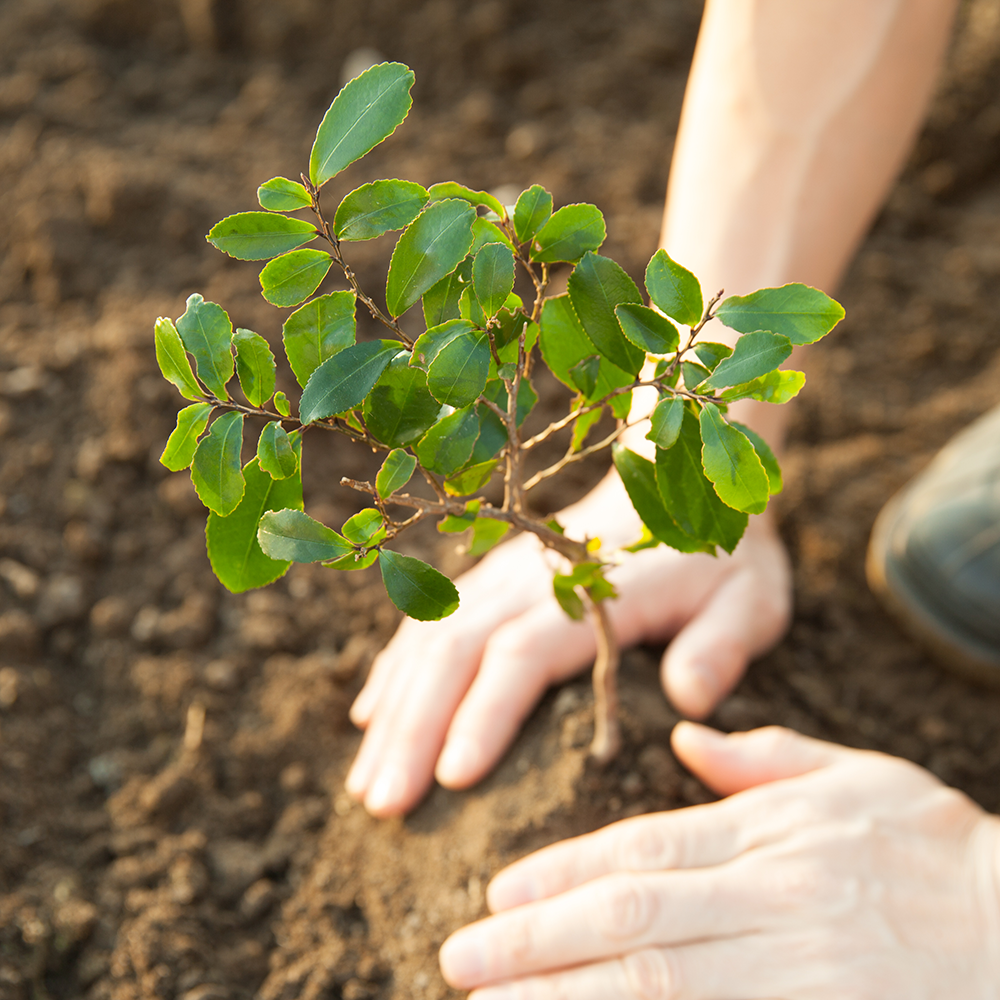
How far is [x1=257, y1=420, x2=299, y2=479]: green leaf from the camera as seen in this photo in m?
0.74

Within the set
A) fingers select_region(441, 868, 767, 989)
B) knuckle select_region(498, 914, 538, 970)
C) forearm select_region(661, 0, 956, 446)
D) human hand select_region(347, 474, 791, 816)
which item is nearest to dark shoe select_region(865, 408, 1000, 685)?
human hand select_region(347, 474, 791, 816)

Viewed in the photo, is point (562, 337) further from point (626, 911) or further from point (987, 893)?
point (987, 893)

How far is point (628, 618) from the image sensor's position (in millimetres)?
1607

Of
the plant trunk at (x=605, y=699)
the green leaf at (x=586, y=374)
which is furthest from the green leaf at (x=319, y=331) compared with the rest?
the plant trunk at (x=605, y=699)

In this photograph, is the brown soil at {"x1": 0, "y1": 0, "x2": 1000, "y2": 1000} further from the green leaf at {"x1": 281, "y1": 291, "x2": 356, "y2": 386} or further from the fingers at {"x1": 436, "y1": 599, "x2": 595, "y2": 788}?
the green leaf at {"x1": 281, "y1": 291, "x2": 356, "y2": 386}

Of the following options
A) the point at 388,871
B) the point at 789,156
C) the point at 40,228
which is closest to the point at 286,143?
the point at 40,228

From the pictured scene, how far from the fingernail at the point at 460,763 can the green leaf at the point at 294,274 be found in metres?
0.94

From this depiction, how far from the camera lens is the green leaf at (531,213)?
760 mm

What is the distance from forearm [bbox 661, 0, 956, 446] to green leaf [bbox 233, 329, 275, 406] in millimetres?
1024

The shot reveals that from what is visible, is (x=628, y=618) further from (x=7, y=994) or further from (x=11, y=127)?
(x=11, y=127)

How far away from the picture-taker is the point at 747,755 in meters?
1.43

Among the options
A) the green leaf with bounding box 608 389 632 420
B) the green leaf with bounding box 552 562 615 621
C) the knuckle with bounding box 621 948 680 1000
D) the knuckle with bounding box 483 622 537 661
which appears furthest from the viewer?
the knuckle with bounding box 483 622 537 661

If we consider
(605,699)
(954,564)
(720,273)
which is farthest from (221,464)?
(954,564)

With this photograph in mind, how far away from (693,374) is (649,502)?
0.55 feet
